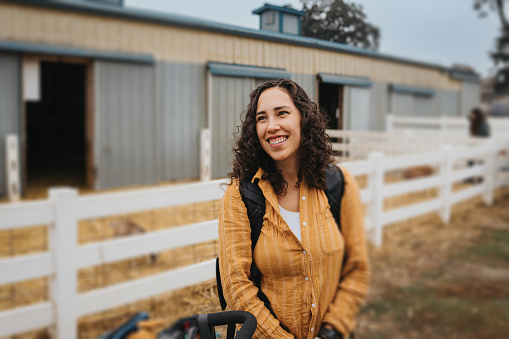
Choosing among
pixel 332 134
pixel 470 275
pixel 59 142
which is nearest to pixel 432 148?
pixel 470 275

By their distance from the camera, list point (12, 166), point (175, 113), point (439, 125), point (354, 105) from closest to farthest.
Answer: point (354, 105) < point (12, 166) < point (175, 113) < point (439, 125)

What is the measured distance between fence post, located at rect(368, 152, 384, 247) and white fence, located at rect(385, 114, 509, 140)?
513cm

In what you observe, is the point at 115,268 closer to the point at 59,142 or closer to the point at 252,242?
A: the point at 252,242

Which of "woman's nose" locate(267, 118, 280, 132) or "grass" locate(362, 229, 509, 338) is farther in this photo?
"grass" locate(362, 229, 509, 338)

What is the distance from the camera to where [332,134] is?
5.14 feet

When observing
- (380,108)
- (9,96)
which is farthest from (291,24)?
(380,108)

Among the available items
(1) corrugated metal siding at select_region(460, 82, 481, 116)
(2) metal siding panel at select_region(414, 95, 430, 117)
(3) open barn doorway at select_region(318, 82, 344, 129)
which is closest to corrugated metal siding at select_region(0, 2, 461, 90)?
(3) open barn doorway at select_region(318, 82, 344, 129)

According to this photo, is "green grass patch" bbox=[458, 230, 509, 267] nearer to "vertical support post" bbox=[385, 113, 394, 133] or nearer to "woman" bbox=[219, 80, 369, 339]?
"woman" bbox=[219, 80, 369, 339]

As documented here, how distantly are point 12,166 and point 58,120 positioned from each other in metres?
7.44

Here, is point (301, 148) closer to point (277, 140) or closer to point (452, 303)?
point (277, 140)

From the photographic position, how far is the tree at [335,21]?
1.50 metres

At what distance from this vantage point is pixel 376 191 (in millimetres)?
4852

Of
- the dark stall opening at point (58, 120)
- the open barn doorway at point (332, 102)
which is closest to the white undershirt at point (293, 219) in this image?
the open barn doorway at point (332, 102)

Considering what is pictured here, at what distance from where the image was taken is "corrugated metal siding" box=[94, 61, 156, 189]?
683 centimetres
